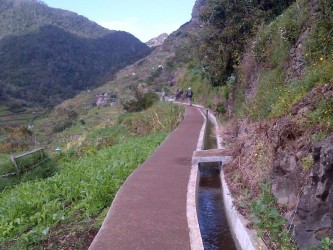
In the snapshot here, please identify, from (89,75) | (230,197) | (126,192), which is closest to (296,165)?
(230,197)

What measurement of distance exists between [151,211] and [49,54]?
119 meters

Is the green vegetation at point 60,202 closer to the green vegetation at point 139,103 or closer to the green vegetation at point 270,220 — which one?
the green vegetation at point 270,220

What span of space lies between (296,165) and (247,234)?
3.88 feet

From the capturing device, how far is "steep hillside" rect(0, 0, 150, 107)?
107 metres

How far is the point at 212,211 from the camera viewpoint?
25.9ft

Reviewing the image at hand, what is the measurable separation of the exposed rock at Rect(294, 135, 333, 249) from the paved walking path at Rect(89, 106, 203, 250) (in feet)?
5.12

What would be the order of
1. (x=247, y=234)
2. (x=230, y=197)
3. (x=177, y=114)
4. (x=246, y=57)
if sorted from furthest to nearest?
(x=177, y=114) < (x=246, y=57) < (x=230, y=197) < (x=247, y=234)

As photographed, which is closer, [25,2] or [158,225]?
[158,225]

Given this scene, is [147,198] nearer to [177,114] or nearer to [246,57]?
[246,57]

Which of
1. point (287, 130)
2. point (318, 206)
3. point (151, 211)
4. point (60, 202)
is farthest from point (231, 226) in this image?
point (60, 202)

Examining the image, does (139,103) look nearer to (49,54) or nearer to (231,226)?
(231,226)

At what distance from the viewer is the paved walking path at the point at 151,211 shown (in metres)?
5.67

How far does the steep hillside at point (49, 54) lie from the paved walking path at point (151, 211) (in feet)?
288

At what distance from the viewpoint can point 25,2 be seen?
6107 inches
